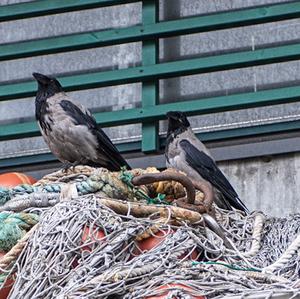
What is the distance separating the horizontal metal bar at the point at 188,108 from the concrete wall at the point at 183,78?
249 millimetres

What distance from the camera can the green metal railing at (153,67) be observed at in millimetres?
10141

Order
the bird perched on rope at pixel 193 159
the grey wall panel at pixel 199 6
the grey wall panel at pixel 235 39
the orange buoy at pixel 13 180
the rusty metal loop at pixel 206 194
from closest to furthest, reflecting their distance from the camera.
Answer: the rusty metal loop at pixel 206 194, the orange buoy at pixel 13 180, the bird perched on rope at pixel 193 159, the grey wall panel at pixel 235 39, the grey wall panel at pixel 199 6

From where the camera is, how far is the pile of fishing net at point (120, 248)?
621 cm

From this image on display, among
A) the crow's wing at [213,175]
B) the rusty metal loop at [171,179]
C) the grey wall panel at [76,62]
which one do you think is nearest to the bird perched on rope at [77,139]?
the crow's wing at [213,175]

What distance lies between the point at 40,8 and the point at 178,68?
4.44ft

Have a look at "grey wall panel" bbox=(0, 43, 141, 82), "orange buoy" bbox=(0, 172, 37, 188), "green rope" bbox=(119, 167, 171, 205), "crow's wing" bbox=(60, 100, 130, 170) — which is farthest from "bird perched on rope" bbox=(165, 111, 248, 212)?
"green rope" bbox=(119, 167, 171, 205)

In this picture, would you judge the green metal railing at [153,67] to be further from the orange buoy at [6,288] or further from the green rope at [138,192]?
the orange buoy at [6,288]

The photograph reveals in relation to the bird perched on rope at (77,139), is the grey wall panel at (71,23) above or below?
above

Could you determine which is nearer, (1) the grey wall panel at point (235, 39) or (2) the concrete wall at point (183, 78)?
(2) the concrete wall at point (183, 78)

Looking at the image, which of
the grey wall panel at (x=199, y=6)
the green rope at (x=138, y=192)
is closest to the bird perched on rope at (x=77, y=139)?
the grey wall panel at (x=199, y=6)

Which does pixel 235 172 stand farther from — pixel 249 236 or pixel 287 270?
pixel 287 270

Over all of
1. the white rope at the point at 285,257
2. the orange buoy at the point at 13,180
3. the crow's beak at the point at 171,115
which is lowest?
the white rope at the point at 285,257

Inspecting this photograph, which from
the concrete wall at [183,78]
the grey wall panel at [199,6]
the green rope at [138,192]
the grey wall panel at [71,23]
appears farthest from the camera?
the grey wall panel at [71,23]

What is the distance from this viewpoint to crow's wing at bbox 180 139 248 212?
9.62m
